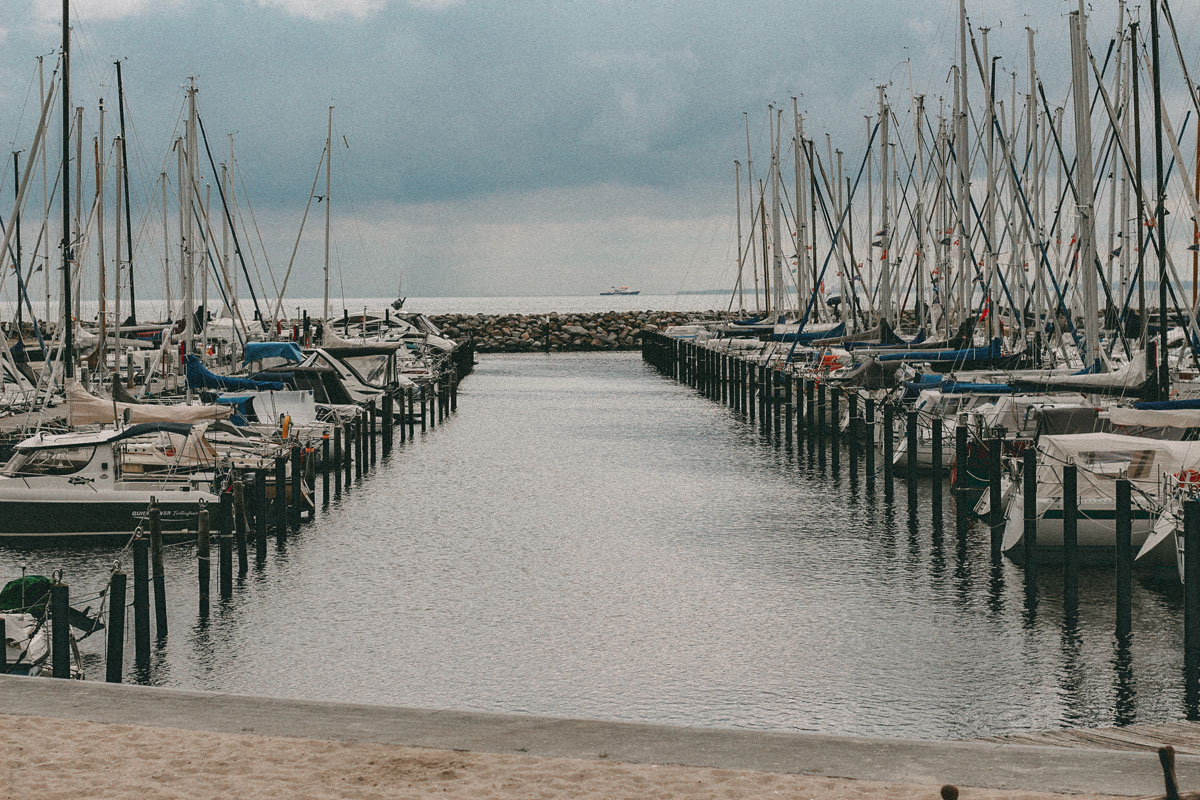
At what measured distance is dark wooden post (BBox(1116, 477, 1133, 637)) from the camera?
61.2 ft

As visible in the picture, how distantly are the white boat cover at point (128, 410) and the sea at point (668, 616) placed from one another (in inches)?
142

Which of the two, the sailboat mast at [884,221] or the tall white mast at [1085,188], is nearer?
the tall white mast at [1085,188]

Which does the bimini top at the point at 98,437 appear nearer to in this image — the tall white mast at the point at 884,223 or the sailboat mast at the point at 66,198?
the sailboat mast at the point at 66,198

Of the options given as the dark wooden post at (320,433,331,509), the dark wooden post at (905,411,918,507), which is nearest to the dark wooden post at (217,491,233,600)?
the dark wooden post at (320,433,331,509)

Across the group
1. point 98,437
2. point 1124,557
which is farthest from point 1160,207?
point 98,437

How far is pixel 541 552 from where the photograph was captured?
1096 inches

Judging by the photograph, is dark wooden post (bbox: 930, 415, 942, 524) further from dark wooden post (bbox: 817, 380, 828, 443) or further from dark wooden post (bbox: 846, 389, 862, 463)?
dark wooden post (bbox: 817, 380, 828, 443)

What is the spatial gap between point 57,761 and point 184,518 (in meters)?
16.5

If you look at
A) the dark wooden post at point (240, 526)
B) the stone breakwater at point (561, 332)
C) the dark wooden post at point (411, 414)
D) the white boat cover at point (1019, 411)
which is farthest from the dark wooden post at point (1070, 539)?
the stone breakwater at point (561, 332)

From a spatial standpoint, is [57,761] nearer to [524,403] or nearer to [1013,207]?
[1013,207]

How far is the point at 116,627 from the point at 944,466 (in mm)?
22821

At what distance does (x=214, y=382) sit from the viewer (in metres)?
37.4

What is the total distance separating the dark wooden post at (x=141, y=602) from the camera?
18.3 metres

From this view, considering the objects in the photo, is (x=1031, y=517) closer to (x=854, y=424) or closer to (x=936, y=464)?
(x=936, y=464)
